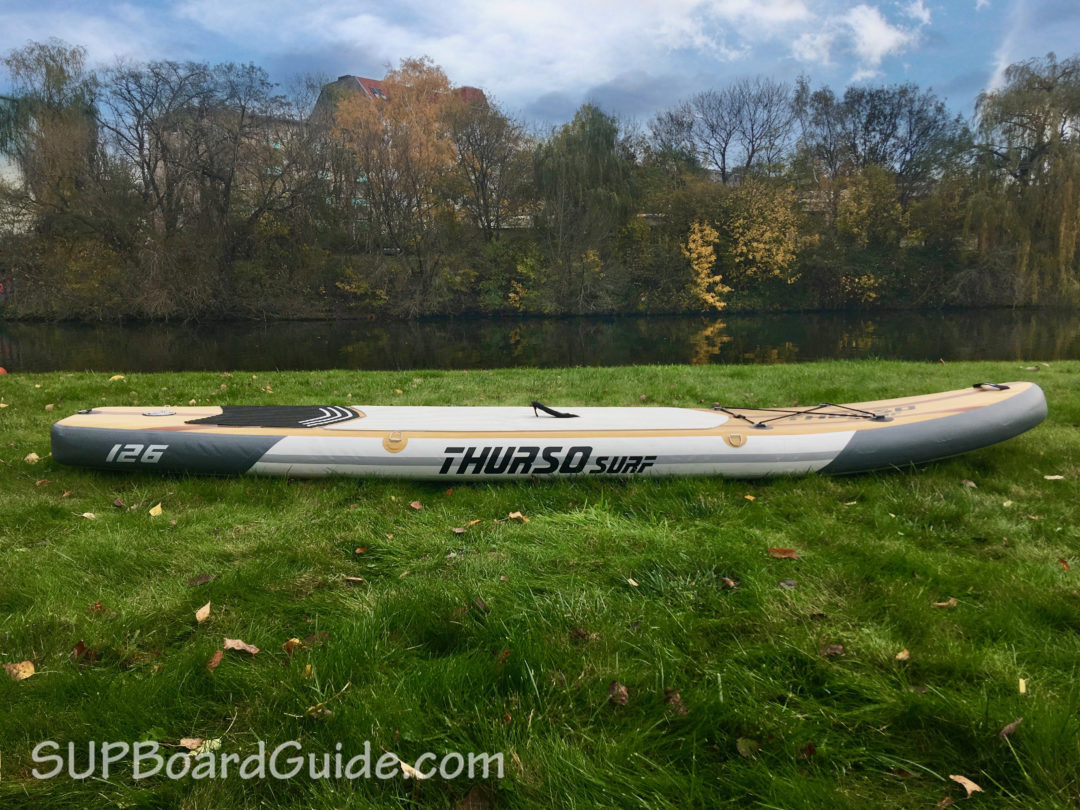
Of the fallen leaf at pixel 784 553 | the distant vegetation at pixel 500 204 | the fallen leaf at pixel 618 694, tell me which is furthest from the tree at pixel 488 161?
the fallen leaf at pixel 618 694

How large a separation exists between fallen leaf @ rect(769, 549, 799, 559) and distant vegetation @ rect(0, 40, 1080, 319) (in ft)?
80.6

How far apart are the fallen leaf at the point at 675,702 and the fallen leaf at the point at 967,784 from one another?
69 centimetres

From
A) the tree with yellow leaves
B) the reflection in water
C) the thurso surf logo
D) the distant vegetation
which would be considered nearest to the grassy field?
the thurso surf logo

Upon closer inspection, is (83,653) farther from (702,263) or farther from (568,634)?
(702,263)

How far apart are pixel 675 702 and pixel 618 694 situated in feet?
0.58

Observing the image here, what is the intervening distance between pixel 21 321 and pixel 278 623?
27.3 m

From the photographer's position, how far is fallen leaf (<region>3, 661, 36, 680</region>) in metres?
1.95

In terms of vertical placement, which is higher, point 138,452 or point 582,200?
point 582,200

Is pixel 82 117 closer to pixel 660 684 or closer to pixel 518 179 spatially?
pixel 518 179

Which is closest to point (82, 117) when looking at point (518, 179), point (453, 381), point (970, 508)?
point (518, 179)

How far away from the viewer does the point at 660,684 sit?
193 cm

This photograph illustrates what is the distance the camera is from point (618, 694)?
1876 mm

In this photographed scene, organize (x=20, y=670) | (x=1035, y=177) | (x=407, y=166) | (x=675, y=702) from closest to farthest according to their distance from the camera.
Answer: (x=675, y=702)
(x=20, y=670)
(x=1035, y=177)
(x=407, y=166)

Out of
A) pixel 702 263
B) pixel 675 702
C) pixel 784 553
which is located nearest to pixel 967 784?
pixel 675 702
